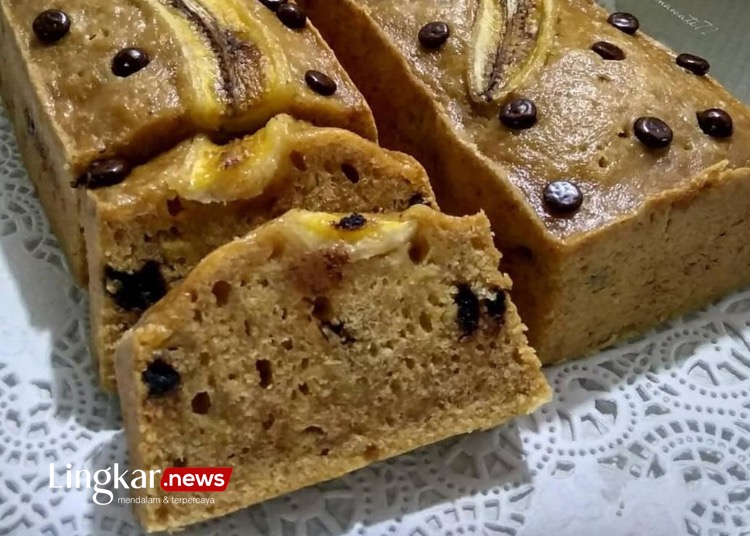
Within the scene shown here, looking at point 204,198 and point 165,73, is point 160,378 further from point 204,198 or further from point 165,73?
point 165,73

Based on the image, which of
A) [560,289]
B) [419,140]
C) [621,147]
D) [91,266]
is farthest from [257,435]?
[621,147]

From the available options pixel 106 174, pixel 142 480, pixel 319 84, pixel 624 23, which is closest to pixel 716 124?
pixel 624 23

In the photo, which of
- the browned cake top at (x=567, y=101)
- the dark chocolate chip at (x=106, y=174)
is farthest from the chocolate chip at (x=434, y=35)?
the dark chocolate chip at (x=106, y=174)

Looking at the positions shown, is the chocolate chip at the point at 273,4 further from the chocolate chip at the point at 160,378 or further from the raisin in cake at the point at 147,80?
the chocolate chip at the point at 160,378

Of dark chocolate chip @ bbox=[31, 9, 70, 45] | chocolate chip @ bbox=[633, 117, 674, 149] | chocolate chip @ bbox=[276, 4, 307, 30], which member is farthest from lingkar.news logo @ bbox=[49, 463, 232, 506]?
chocolate chip @ bbox=[633, 117, 674, 149]

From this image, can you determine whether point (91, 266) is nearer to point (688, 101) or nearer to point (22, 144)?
point (22, 144)

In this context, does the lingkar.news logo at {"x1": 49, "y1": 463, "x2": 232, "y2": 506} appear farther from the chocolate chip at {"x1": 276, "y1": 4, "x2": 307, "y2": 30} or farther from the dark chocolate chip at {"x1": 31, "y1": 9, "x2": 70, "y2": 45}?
the chocolate chip at {"x1": 276, "y1": 4, "x2": 307, "y2": 30}
